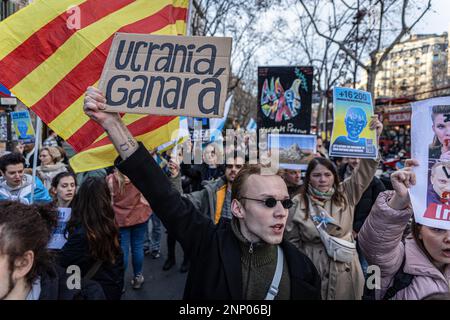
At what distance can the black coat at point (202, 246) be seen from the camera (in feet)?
5.65

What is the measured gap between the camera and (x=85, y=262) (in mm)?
→ 2572

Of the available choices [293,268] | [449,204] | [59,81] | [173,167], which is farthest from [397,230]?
[59,81]

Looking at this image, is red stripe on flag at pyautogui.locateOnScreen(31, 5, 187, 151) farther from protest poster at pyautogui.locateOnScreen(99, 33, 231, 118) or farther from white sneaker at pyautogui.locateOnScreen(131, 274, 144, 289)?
white sneaker at pyautogui.locateOnScreen(131, 274, 144, 289)

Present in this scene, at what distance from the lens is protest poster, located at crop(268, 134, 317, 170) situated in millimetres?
4367

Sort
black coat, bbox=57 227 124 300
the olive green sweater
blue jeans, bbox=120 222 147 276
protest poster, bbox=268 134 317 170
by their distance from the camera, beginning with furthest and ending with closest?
blue jeans, bbox=120 222 147 276 → protest poster, bbox=268 134 317 170 → black coat, bbox=57 227 124 300 → the olive green sweater

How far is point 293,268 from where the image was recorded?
5.86ft

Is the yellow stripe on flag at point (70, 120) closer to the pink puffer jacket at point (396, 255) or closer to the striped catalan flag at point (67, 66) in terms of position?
the striped catalan flag at point (67, 66)

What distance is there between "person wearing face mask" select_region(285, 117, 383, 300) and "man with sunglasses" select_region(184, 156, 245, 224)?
0.95m

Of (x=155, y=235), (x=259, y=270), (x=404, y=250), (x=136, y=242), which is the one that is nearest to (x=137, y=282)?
(x=136, y=242)

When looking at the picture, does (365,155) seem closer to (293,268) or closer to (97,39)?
(293,268)

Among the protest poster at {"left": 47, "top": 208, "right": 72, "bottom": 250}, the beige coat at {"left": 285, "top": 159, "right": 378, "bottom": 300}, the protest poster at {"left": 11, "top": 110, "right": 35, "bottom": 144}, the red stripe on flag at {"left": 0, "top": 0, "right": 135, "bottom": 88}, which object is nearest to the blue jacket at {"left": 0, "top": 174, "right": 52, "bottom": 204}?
the protest poster at {"left": 47, "top": 208, "right": 72, "bottom": 250}

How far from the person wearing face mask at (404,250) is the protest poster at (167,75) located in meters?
1.03

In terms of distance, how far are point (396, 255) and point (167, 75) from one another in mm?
1561

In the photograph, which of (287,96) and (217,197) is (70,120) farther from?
(287,96)
